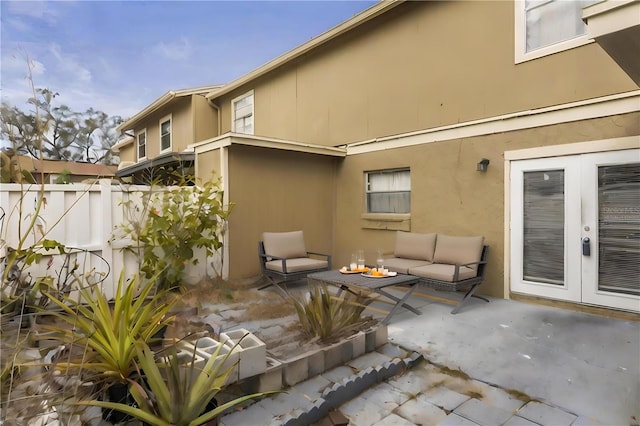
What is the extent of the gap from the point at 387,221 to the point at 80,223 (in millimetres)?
5214

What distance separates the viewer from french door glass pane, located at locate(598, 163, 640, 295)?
440 cm

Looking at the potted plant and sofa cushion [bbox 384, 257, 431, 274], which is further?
sofa cushion [bbox 384, 257, 431, 274]

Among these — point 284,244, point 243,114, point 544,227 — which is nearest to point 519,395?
point 544,227

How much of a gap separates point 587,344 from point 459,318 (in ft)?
4.34

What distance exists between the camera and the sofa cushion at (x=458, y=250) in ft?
17.8

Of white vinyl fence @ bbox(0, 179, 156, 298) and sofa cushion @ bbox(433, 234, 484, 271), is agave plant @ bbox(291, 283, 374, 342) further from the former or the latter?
white vinyl fence @ bbox(0, 179, 156, 298)

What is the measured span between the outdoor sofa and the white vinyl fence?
421 cm

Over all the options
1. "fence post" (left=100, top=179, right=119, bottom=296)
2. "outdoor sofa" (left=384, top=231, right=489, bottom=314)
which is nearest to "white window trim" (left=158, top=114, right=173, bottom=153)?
"fence post" (left=100, top=179, right=119, bottom=296)

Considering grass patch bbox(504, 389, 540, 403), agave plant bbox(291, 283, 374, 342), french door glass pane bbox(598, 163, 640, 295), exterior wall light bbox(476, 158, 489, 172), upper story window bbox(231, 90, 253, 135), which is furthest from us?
upper story window bbox(231, 90, 253, 135)

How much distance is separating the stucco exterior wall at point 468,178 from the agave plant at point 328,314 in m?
3.06

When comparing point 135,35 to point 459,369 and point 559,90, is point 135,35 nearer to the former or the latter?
point 559,90

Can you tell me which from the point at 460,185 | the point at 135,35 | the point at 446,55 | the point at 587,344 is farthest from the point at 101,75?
the point at 587,344

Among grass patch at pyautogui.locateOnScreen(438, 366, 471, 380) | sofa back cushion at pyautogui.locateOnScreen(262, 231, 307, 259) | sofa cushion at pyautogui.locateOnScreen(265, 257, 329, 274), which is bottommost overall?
grass patch at pyautogui.locateOnScreen(438, 366, 471, 380)

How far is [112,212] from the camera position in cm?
539
